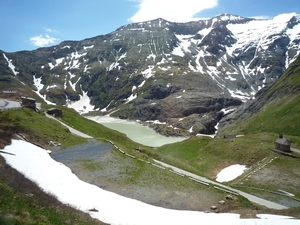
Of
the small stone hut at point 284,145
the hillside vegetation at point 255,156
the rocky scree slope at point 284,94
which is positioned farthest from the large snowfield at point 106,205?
the rocky scree slope at point 284,94

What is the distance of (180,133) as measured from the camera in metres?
172

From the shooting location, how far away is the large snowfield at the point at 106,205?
61.3 feet

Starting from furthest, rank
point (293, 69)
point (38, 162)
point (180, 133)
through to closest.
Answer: point (180, 133) < point (293, 69) < point (38, 162)

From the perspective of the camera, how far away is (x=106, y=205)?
21.0m

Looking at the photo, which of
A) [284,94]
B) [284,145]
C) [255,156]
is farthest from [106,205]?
[284,94]

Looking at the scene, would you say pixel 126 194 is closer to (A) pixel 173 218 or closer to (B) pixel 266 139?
(A) pixel 173 218

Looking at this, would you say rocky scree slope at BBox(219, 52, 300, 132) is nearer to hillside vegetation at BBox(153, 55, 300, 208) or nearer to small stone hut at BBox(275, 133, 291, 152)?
hillside vegetation at BBox(153, 55, 300, 208)

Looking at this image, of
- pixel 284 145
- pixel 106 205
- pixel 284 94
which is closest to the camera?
pixel 106 205

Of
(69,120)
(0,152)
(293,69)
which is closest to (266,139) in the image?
(69,120)

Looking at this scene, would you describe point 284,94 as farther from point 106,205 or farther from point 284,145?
point 106,205

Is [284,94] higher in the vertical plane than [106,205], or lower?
higher

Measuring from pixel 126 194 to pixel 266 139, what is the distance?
186 ft

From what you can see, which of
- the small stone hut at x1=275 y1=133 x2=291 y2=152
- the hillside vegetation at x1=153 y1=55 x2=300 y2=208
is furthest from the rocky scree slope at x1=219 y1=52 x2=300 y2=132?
the small stone hut at x1=275 y1=133 x2=291 y2=152

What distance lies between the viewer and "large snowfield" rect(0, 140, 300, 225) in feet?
61.3
